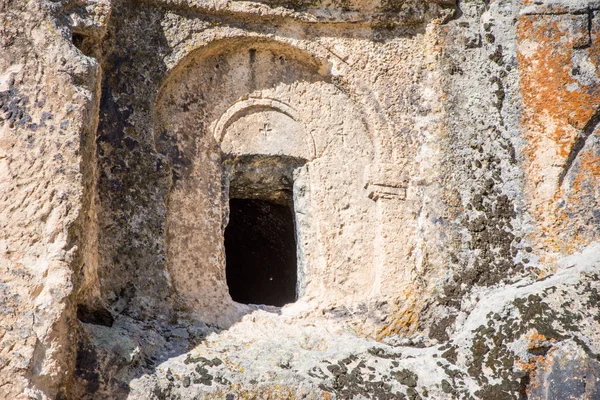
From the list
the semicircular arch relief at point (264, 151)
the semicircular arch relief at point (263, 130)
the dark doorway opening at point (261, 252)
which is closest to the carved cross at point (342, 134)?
the semicircular arch relief at point (264, 151)

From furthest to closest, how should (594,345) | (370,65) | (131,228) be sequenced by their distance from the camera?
(370,65)
(131,228)
(594,345)

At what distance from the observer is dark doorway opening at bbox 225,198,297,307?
8594 millimetres

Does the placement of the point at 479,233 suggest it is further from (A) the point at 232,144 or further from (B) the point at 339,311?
(A) the point at 232,144

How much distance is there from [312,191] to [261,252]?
2.97 meters

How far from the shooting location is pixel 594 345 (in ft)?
17.0

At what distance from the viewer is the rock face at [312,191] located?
16.7 feet

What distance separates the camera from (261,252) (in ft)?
30.4

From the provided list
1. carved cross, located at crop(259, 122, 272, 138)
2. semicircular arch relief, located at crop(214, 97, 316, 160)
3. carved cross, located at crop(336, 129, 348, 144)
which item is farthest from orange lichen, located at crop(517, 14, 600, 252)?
carved cross, located at crop(259, 122, 272, 138)

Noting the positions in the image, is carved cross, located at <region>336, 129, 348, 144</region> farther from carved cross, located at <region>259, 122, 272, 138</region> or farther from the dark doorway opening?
the dark doorway opening

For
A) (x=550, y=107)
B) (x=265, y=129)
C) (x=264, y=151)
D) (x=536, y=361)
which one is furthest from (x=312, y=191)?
(x=536, y=361)

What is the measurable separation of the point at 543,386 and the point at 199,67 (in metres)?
2.93

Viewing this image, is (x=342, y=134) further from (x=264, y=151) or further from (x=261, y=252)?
(x=261, y=252)

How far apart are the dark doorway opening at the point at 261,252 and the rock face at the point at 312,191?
183cm

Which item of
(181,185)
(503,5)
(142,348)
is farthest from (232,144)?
(503,5)
